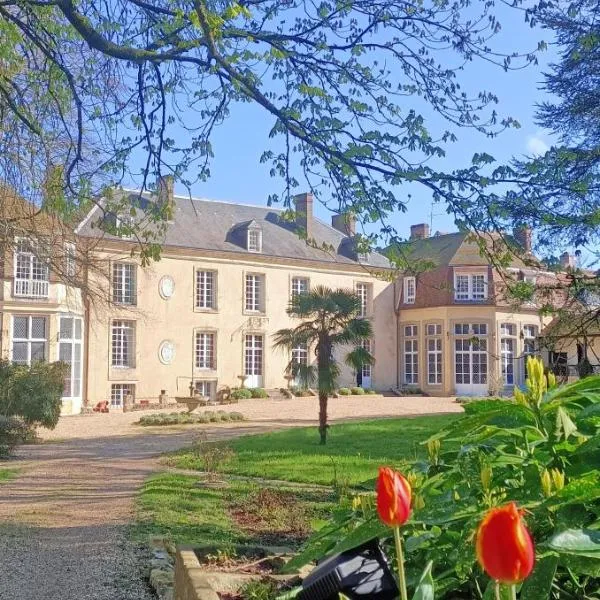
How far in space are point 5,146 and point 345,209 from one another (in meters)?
6.82

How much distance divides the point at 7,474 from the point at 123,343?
760 inches

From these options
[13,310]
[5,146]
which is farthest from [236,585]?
[13,310]

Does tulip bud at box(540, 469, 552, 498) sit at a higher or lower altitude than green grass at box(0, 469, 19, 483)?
higher

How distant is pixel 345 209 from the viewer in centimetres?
648

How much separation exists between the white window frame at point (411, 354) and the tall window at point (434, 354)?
91 cm

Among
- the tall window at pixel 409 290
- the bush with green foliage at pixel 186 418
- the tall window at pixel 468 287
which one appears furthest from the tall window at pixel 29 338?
the tall window at pixel 468 287

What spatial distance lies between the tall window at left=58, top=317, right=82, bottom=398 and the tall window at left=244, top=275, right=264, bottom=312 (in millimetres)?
9043

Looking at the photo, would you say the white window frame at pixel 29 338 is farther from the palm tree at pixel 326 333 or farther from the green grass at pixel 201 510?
the green grass at pixel 201 510

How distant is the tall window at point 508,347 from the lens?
3775 cm

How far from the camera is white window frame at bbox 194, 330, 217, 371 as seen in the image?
109ft

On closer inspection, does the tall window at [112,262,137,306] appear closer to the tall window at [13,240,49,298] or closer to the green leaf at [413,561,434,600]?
the tall window at [13,240,49,298]

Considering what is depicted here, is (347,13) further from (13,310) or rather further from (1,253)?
(13,310)

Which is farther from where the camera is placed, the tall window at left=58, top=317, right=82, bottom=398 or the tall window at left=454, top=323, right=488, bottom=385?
the tall window at left=454, top=323, right=488, bottom=385

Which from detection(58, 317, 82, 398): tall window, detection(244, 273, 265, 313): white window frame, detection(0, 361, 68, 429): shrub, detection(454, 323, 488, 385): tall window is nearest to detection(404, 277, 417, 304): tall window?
detection(454, 323, 488, 385): tall window
